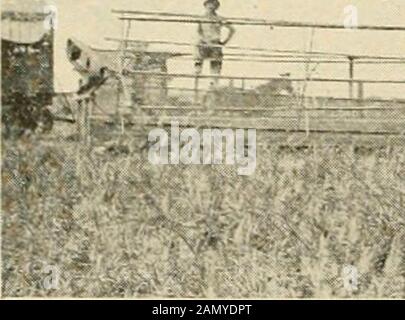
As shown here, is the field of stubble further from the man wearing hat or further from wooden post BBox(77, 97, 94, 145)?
the man wearing hat

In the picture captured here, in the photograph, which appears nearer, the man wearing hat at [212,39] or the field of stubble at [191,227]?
the field of stubble at [191,227]

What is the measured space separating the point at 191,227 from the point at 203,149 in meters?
0.54

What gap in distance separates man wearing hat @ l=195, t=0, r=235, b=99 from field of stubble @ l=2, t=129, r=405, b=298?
2.19ft

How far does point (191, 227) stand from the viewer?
15.9 feet

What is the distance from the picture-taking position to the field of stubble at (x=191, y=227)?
4.64 meters

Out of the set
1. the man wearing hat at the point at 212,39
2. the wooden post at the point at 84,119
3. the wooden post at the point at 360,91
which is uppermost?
the man wearing hat at the point at 212,39

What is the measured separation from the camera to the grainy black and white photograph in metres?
4.69

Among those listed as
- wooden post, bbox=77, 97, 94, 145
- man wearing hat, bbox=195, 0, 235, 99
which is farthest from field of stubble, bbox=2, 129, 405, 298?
man wearing hat, bbox=195, 0, 235, 99

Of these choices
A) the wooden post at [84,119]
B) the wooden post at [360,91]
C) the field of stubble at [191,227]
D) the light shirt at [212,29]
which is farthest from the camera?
the wooden post at [360,91]

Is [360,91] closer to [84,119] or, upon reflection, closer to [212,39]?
[212,39]

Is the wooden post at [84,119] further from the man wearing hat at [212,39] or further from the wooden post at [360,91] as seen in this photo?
the wooden post at [360,91]

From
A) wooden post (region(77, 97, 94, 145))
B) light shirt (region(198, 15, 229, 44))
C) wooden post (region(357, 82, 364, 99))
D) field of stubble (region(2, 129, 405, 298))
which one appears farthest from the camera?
wooden post (region(357, 82, 364, 99))

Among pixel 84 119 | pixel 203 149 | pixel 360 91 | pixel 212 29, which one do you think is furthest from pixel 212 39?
pixel 360 91

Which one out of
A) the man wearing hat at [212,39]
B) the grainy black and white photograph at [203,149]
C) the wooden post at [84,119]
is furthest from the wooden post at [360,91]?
the wooden post at [84,119]
